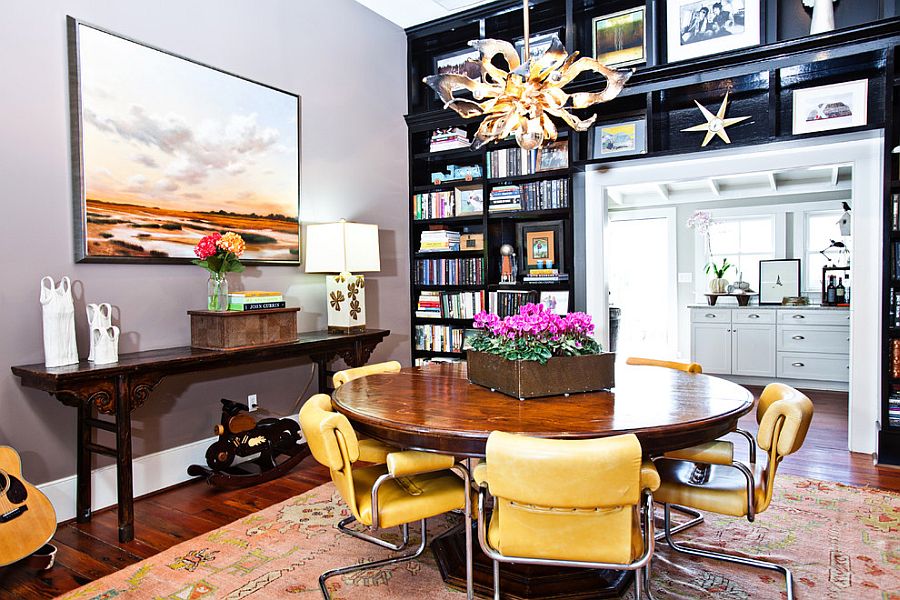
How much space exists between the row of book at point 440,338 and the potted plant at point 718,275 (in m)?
3.47

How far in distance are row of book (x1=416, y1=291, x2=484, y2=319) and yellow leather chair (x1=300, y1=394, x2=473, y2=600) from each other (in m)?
2.65

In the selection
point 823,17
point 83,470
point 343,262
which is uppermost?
point 823,17

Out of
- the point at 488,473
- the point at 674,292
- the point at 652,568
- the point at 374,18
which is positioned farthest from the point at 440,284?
the point at 674,292

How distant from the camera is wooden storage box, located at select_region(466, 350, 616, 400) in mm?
2238

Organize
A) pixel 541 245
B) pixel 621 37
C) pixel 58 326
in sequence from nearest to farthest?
1. pixel 58 326
2. pixel 621 37
3. pixel 541 245

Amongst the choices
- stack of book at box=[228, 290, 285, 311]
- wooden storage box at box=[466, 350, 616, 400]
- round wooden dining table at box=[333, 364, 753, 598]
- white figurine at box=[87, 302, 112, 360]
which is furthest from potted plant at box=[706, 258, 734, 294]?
white figurine at box=[87, 302, 112, 360]

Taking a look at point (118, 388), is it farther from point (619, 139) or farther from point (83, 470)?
point (619, 139)

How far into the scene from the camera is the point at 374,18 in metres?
4.78

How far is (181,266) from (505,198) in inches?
95.0

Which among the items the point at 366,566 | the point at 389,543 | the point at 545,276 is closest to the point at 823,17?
the point at 545,276

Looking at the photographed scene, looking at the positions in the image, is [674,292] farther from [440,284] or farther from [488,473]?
[488,473]

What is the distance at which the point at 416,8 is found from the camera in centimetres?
471

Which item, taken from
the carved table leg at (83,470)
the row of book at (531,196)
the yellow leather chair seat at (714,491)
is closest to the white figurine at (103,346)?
the carved table leg at (83,470)

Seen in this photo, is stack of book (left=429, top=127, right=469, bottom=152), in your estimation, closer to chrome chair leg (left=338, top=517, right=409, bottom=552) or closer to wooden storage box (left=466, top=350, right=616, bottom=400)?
wooden storage box (left=466, top=350, right=616, bottom=400)
